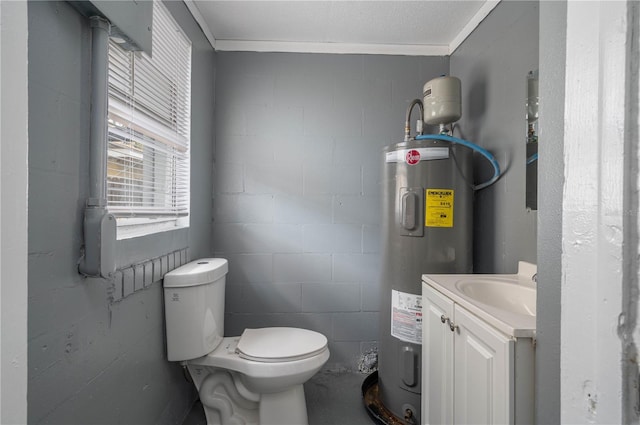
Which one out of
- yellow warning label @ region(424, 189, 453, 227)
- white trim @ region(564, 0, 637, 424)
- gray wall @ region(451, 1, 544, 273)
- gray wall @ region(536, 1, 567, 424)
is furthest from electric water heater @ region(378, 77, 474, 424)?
white trim @ region(564, 0, 637, 424)

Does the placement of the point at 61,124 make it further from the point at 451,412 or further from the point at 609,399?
the point at 451,412

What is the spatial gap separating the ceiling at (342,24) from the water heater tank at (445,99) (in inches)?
17.1

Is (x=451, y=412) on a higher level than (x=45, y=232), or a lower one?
lower

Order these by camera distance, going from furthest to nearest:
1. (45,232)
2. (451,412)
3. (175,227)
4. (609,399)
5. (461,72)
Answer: (461,72)
(175,227)
(451,412)
(45,232)
(609,399)

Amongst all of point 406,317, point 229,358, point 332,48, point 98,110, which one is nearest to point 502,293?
point 406,317

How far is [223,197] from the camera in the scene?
1957 mm

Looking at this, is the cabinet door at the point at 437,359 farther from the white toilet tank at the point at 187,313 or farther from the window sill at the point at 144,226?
the window sill at the point at 144,226

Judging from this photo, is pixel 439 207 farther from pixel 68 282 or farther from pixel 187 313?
pixel 68 282

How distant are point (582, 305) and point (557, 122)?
0.33 metres

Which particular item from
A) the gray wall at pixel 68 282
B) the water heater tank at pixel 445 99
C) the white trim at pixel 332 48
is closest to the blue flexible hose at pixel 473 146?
the water heater tank at pixel 445 99

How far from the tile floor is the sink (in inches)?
37.0

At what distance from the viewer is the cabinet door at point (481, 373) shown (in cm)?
75

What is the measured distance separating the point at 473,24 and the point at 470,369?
1.82 metres

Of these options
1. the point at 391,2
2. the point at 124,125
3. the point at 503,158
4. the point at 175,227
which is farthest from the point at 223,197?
the point at 503,158
